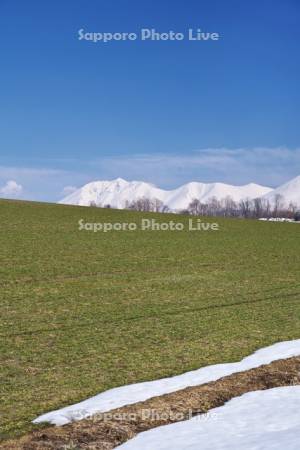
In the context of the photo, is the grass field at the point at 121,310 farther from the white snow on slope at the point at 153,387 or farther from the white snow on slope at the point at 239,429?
the white snow on slope at the point at 239,429

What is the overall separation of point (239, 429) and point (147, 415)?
1.71 m

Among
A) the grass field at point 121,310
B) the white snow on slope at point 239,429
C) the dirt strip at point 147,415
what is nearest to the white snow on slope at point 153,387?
the dirt strip at point 147,415

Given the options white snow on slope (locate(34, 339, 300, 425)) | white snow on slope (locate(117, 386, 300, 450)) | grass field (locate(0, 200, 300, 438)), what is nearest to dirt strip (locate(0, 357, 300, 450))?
white snow on slope (locate(34, 339, 300, 425))

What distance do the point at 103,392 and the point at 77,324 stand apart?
233 inches

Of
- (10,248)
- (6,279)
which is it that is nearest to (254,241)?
(10,248)

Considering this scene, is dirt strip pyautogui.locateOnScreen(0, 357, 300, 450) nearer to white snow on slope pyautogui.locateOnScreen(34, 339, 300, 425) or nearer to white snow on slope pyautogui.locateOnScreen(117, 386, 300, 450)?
white snow on slope pyautogui.locateOnScreen(34, 339, 300, 425)

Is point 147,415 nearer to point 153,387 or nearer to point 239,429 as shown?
point 153,387

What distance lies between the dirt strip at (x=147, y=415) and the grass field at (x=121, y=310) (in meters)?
0.75

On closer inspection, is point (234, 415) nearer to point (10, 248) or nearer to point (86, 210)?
point (10, 248)

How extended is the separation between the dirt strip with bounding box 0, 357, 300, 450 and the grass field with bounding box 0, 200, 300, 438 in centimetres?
75

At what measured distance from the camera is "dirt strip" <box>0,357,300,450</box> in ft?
27.5

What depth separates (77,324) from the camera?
1639cm

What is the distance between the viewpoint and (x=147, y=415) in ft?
31.2

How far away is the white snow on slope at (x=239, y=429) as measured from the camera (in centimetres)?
807
